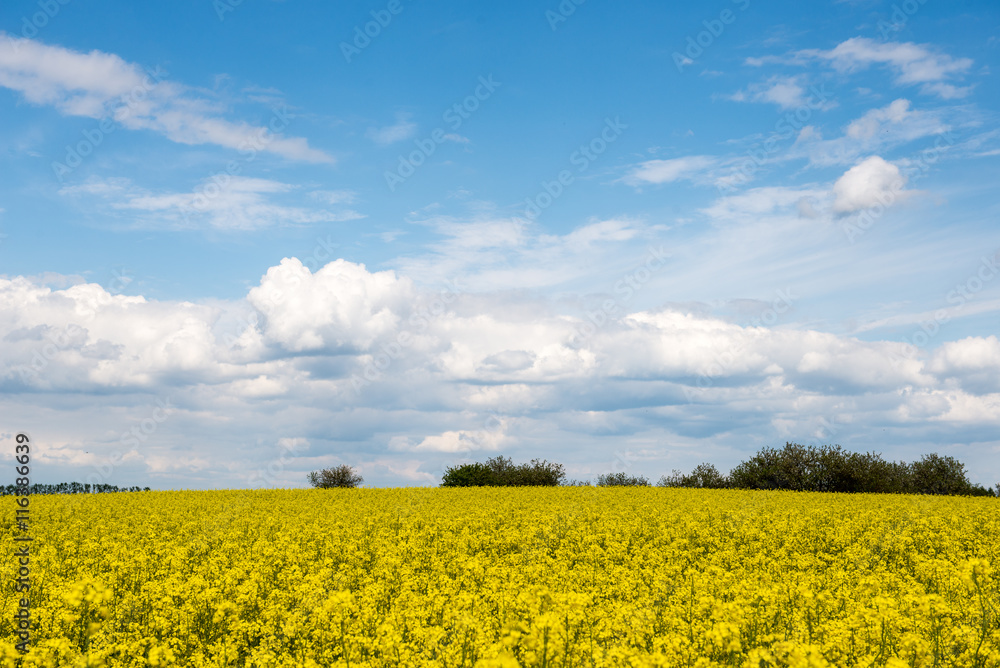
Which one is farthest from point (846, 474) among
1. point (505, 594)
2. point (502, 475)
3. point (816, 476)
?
point (505, 594)

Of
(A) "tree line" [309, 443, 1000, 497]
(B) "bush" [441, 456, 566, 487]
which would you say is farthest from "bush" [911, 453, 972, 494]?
(B) "bush" [441, 456, 566, 487]

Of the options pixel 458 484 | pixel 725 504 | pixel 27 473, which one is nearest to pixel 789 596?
pixel 27 473

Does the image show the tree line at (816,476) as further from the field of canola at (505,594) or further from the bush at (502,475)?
the field of canola at (505,594)

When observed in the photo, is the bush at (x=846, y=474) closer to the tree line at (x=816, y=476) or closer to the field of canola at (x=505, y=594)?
the tree line at (x=816, y=476)

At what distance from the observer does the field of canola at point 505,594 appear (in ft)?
26.9

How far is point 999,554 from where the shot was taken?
16438 millimetres

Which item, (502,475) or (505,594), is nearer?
(505,594)

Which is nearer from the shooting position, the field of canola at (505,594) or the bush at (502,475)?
the field of canola at (505,594)

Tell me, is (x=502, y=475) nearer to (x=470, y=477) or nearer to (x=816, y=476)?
(x=470, y=477)

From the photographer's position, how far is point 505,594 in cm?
973

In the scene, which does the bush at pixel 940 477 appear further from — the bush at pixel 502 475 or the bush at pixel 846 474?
the bush at pixel 502 475

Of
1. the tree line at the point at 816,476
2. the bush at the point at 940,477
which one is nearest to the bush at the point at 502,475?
the tree line at the point at 816,476

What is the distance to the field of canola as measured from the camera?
26.9ft

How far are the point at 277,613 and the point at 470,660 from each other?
3576 mm
